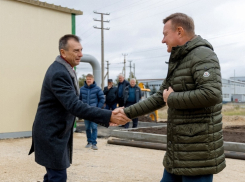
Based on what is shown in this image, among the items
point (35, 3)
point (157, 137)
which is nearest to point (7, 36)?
point (35, 3)

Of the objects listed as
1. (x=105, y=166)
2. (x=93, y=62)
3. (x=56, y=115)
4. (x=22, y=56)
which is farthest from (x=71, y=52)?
(x=93, y=62)

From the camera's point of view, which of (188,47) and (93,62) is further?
(93,62)

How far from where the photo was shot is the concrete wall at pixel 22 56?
34.6 feet

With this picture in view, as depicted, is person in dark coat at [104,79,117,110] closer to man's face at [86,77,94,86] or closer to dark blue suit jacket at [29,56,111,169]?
man's face at [86,77,94,86]

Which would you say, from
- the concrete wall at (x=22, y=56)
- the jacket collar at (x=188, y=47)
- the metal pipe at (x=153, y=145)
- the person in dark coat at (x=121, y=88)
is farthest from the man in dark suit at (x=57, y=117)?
the person in dark coat at (x=121, y=88)

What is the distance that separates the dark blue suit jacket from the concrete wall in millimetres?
7777

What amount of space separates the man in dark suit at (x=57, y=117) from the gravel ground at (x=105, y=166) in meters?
2.35

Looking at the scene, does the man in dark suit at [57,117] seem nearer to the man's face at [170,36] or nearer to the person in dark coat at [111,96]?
the man's face at [170,36]

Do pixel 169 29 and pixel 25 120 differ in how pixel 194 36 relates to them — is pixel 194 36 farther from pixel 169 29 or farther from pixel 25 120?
pixel 25 120

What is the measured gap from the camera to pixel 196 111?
2650mm

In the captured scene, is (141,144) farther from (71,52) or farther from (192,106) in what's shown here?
(192,106)

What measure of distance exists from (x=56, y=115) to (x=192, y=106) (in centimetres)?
130

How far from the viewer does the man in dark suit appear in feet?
10.3

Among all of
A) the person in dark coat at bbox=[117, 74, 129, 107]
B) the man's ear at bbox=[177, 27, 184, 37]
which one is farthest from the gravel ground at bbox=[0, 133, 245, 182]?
the person in dark coat at bbox=[117, 74, 129, 107]
